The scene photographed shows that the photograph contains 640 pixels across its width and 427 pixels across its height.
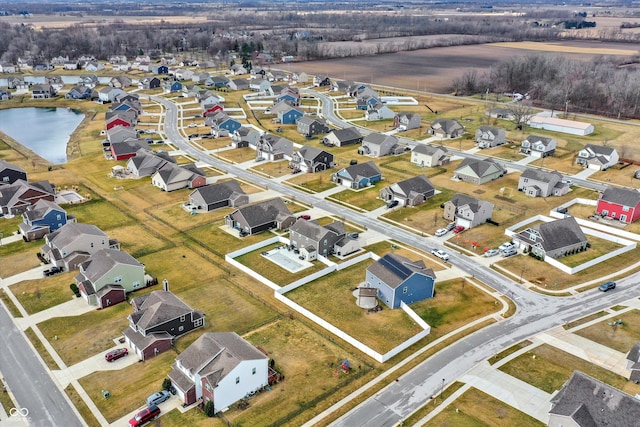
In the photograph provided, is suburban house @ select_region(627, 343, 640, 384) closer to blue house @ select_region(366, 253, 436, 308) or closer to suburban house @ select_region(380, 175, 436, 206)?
blue house @ select_region(366, 253, 436, 308)

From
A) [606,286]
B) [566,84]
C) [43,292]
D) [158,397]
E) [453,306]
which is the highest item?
[566,84]

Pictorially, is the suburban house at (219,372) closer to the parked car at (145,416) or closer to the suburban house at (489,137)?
the parked car at (145,416)

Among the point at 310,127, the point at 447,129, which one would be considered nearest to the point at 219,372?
the point at 310,127

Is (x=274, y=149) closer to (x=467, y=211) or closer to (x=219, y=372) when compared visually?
(x=467, y=211)

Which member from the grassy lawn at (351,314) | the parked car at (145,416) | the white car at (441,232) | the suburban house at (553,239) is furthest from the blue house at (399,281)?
the parked car at (145,416)

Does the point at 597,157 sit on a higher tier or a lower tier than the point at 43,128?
higher
